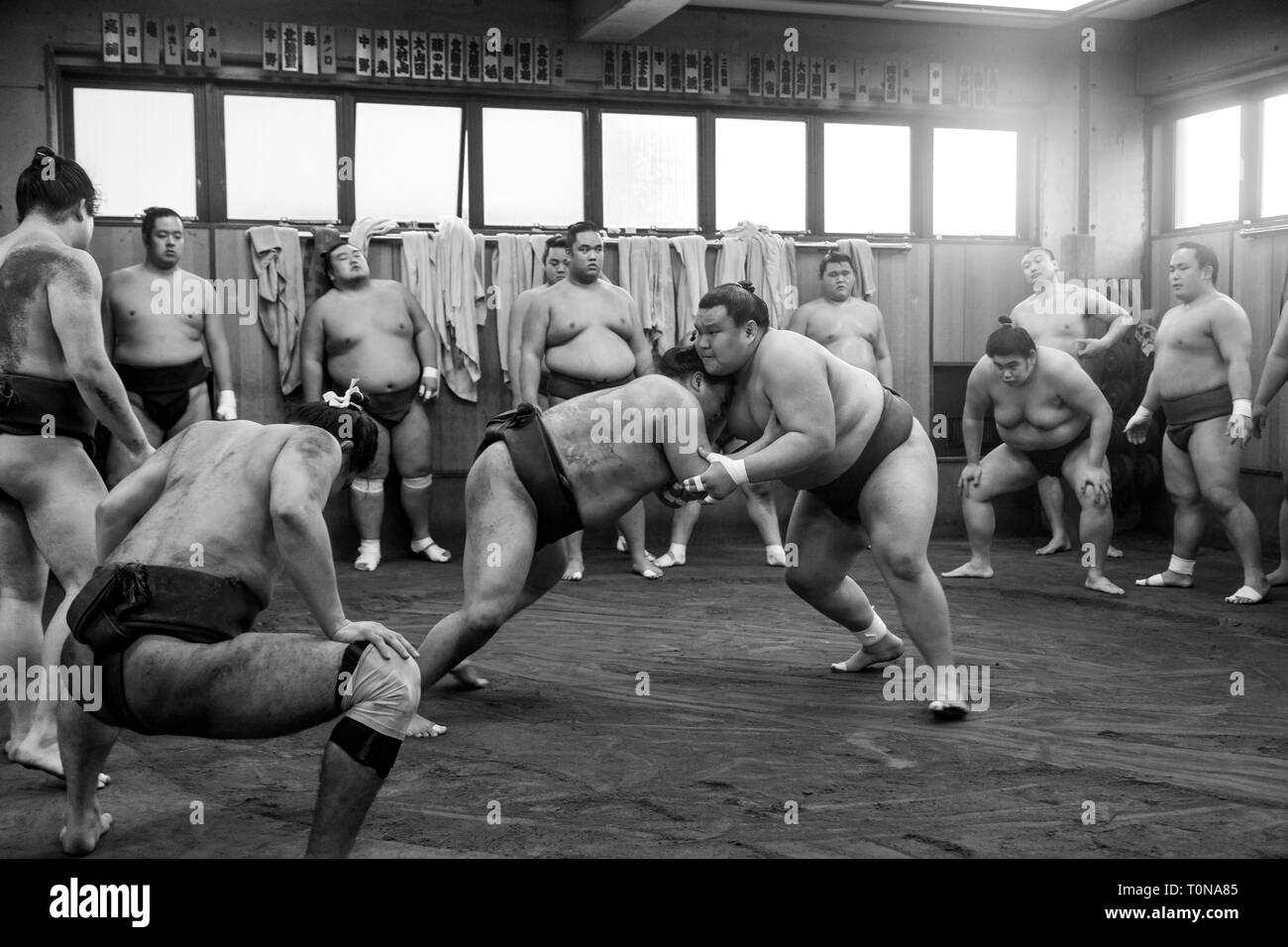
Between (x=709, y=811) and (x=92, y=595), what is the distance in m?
1.23

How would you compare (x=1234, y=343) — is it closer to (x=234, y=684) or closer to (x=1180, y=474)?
(x=1180, y=474)

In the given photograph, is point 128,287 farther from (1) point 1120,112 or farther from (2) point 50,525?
(1) point 1120,112

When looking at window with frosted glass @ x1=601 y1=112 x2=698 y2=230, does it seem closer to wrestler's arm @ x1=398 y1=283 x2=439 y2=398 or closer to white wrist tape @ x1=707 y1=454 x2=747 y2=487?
wrestler's arm @ x1=398 y1=283 x2=439 y2=398

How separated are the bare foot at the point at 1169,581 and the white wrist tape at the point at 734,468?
2.95 meters

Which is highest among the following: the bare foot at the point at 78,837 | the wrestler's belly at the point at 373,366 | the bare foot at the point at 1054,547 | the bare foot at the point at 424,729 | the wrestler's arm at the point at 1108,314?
the wrestler's arm at the point at 1108,314

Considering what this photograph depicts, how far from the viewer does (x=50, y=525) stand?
277 cm

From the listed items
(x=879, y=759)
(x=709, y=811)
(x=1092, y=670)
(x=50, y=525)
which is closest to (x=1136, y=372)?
(x=1092, y=670)

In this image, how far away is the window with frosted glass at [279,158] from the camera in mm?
6688

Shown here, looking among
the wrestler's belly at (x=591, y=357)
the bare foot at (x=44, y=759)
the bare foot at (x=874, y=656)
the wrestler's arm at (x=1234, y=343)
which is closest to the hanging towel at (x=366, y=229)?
the wrestler's belly at (x=591, y=357)

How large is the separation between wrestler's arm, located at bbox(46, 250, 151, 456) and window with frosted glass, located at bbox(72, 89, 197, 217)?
13.0ft

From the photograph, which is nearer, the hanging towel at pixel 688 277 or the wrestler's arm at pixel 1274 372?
the wrestler's arm at pixel 1274 372

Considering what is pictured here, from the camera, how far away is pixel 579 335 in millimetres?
6195

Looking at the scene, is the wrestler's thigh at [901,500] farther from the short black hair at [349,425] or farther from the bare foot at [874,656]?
the short black hair at [349,425]

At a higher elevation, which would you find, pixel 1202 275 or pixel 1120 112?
pixel 1120 112
